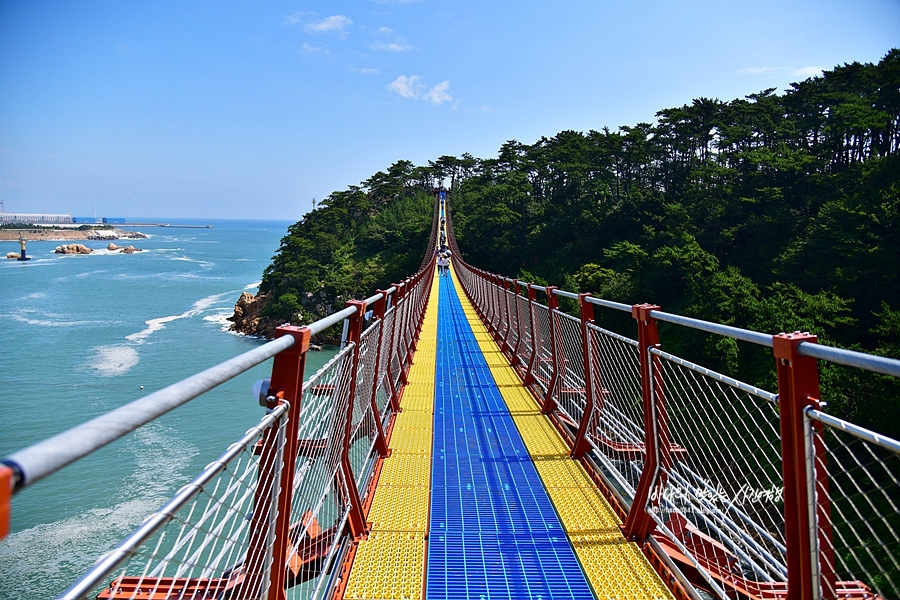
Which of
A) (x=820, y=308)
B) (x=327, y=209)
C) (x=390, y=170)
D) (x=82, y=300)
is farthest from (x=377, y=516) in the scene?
Answer: (x=390, y=170)

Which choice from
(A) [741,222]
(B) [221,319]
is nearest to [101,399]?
(B) [221,319]

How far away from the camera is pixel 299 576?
2.33 m

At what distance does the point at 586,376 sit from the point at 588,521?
1071 millimetres

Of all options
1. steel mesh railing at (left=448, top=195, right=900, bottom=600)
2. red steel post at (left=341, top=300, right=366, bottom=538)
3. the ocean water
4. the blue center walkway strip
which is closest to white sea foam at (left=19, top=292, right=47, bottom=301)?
the ocean water

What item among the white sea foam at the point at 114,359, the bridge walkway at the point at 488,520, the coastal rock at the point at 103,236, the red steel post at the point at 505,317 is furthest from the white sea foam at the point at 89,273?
the coastal rock at the point at 103,236

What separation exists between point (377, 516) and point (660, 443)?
1.54 metres

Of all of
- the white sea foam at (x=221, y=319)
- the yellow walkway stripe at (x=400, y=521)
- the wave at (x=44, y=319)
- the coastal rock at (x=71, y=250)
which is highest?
the coastal rock at (x=71, y=250)

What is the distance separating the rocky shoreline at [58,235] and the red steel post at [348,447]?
565 feet

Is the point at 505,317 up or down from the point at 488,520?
up

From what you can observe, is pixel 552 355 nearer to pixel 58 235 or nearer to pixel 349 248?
pixel 349 248

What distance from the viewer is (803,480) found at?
Result: 1729 millimetres

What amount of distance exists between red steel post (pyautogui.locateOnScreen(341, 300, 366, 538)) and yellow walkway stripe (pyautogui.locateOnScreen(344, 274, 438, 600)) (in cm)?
9

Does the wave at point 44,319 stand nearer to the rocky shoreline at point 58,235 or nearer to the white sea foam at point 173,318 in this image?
the white sea foam at point 173,318

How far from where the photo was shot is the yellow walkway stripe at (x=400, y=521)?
260 centimetres
